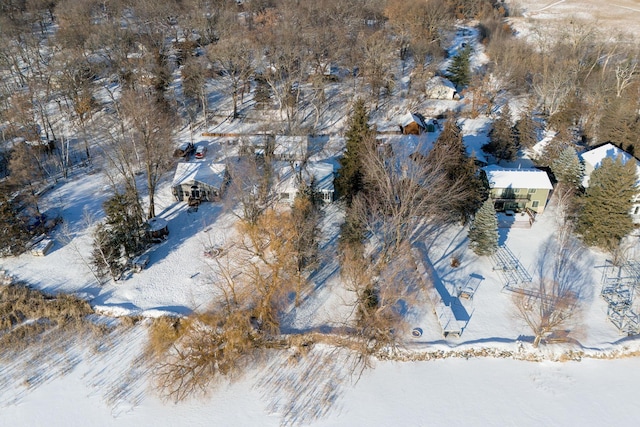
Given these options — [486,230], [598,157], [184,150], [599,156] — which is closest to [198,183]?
[184,150]

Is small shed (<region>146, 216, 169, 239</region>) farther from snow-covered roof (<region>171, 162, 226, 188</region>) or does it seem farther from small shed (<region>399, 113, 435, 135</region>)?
small shed (<region>399, 113, 435, 135</region>)

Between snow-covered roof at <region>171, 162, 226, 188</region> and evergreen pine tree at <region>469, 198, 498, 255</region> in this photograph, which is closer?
evergreen pine tree at <region>469, 198, 498, 255</region>

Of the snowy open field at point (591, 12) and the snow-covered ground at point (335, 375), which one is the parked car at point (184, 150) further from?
the snowy open field at point (591, 12)

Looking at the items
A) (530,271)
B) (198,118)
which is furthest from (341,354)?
(198,118)

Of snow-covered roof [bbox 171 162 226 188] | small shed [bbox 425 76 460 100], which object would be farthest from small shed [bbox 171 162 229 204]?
small shed [bbox 425 76 460 100]

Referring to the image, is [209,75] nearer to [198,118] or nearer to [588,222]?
[198,118]

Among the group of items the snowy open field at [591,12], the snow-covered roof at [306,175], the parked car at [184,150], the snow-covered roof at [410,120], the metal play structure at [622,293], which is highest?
the snowy open field at [591,12]

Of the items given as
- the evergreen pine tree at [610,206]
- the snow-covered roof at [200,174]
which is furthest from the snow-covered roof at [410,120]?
the snow-covered roof at [200,174]
